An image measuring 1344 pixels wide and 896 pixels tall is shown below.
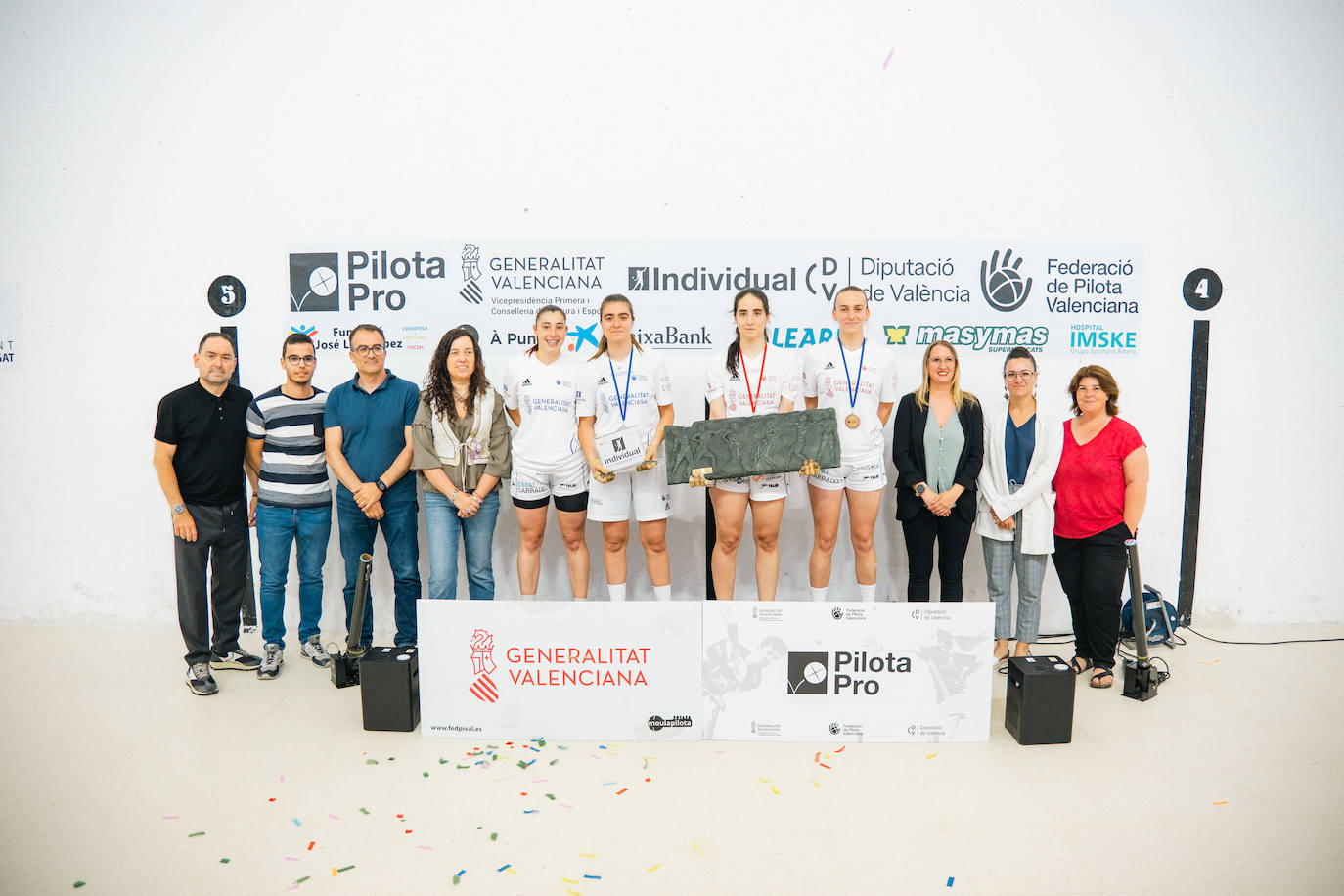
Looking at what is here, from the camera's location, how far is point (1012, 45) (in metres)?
3.91

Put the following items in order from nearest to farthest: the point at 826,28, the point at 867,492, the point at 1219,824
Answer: the point at 1219,824 → the point at 867,492 → the point at 826,28

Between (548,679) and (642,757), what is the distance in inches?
17.5

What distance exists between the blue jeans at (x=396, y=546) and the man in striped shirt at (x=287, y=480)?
4.4 inches

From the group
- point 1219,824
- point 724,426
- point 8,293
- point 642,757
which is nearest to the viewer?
point 1219,824

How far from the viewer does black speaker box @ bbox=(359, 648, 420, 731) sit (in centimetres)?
293

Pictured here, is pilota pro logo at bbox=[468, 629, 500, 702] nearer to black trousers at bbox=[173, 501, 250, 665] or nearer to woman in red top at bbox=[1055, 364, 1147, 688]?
black trousers at bbox=[173, 501, 250, 665]

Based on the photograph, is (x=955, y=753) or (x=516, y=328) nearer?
(x=955, y=753)

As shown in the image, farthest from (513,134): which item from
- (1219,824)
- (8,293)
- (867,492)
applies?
(1219,824)

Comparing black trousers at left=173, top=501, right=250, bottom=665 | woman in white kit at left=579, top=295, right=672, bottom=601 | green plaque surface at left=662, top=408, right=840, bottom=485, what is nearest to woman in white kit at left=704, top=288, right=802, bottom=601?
green plaque surface at left=662, top=408, right=840, bottom=485

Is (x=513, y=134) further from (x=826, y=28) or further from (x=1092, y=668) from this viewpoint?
(x=1092, y=668)

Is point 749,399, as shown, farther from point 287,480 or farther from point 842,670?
point 287,480

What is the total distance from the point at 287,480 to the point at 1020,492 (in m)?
3.30

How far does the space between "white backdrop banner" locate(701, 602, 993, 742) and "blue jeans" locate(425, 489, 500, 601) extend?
1.30m

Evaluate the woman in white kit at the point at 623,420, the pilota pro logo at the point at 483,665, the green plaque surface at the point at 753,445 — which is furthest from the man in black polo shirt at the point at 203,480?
the green plaque surface at the point at 753,445
